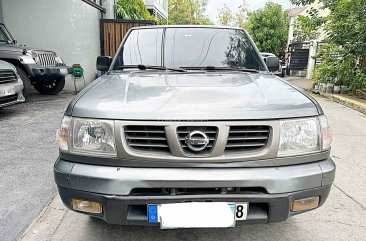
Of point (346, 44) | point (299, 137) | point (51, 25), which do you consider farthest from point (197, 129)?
point (51, 25)

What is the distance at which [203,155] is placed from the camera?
1.74 m

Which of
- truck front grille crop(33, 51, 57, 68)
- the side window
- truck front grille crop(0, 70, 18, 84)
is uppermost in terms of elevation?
the side window

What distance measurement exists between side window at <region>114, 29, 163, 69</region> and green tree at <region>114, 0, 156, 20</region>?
360 inches

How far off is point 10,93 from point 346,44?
27.5ft

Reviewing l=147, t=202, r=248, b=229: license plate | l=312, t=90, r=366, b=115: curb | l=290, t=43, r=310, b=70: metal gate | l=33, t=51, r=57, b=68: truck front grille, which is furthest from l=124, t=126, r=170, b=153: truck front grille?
l=290, t=43, r=310, b=70: metal gate

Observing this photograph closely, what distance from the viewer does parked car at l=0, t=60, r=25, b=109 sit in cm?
537

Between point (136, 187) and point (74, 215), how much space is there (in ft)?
3.84

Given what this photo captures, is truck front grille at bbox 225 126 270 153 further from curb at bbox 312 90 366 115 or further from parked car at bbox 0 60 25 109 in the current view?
curb at bbox 312 90 366 115

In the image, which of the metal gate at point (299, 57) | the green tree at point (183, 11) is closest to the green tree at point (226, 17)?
the green tree at point (183, 11)

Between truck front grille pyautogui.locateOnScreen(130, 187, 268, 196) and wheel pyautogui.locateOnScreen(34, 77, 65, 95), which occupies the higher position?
truck front grille pyautogui.locateOnScreen(130, 187, 268, 196)

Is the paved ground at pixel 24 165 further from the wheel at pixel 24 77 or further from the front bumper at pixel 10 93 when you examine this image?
the wheel at pixel 24 77

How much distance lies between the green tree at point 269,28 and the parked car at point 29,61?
55.9ft

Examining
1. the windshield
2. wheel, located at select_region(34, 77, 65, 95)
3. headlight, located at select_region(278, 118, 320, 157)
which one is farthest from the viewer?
wheel, located at select_region(34, 77, 65, 95)

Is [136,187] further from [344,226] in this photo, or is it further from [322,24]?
[322,24]
